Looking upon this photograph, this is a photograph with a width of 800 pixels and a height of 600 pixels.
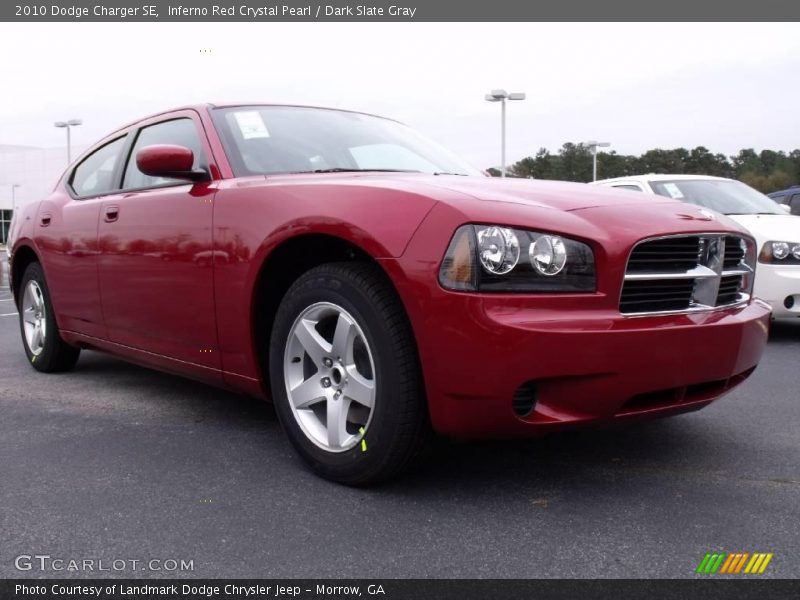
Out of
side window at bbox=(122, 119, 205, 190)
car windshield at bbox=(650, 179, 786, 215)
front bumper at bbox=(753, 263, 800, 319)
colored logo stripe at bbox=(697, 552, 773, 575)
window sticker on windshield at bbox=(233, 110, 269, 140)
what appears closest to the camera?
colored logo stripe at bbox=(697, 552, 773, 575)

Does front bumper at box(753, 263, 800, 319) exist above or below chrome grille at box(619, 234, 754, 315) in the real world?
below

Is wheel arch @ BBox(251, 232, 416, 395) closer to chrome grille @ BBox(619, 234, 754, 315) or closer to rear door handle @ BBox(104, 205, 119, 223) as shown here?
chrome grille @ BBox(619, 234, 754, 315)

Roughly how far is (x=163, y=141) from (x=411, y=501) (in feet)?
7.72

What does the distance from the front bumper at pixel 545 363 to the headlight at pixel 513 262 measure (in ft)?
0.19

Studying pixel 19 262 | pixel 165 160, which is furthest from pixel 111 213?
pixel 19 262

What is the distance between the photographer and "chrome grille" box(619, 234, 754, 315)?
2.50 metres

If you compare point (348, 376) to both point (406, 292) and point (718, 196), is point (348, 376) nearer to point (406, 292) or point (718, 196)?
point (406, 292)

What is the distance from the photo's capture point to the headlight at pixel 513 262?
2.37 meters

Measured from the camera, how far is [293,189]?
291 centimetres

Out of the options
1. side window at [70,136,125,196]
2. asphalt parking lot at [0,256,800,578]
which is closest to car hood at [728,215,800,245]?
asphalt parking lot at [0,256,800,578]

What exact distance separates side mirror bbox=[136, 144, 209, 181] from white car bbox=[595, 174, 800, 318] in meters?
3.39

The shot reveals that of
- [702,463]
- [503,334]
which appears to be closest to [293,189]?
[503,334]

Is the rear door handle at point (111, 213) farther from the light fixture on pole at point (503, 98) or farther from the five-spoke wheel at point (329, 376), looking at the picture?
the light fixture on pole at point (503, 98)

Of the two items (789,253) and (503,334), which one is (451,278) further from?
(789,253)
